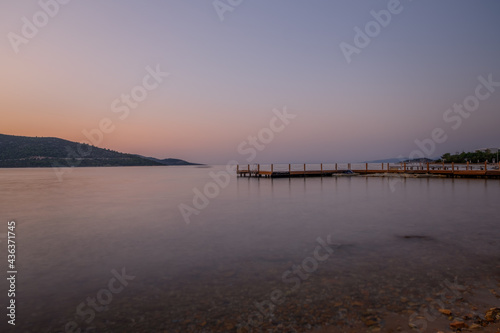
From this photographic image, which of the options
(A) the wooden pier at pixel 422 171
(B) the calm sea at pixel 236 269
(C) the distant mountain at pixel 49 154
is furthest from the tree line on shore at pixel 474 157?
(C) the distant mountain at pixel 49 154

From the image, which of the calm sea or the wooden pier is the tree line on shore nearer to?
the wooden pier

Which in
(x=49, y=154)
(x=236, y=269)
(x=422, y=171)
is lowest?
(x=236, y=269)

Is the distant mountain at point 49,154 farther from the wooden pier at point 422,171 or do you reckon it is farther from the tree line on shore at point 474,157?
the tree line on shore at point 474,157

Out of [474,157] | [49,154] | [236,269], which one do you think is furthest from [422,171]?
[49,154]

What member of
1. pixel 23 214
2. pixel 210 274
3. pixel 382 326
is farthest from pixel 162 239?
pixel 23 214

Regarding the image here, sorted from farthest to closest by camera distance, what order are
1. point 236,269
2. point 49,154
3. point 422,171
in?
1. point 49,154
2. point 422,171
3. point 236,269

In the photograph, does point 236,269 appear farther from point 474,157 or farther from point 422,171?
point 474,157

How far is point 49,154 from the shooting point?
149 meters

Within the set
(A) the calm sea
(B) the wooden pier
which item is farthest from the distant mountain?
(A) the calm sea

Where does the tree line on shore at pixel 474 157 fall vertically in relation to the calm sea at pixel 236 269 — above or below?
above

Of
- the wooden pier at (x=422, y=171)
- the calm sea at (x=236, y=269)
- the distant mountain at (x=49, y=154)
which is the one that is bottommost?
the calm sea at (x=236, y=269)

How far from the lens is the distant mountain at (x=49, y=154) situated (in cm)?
13862

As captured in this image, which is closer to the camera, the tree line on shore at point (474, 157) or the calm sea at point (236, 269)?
the calm sea at point (236, 269)

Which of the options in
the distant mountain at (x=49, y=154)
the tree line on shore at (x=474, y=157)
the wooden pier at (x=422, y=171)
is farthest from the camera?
the distant mountain at (x=49, y=154)
